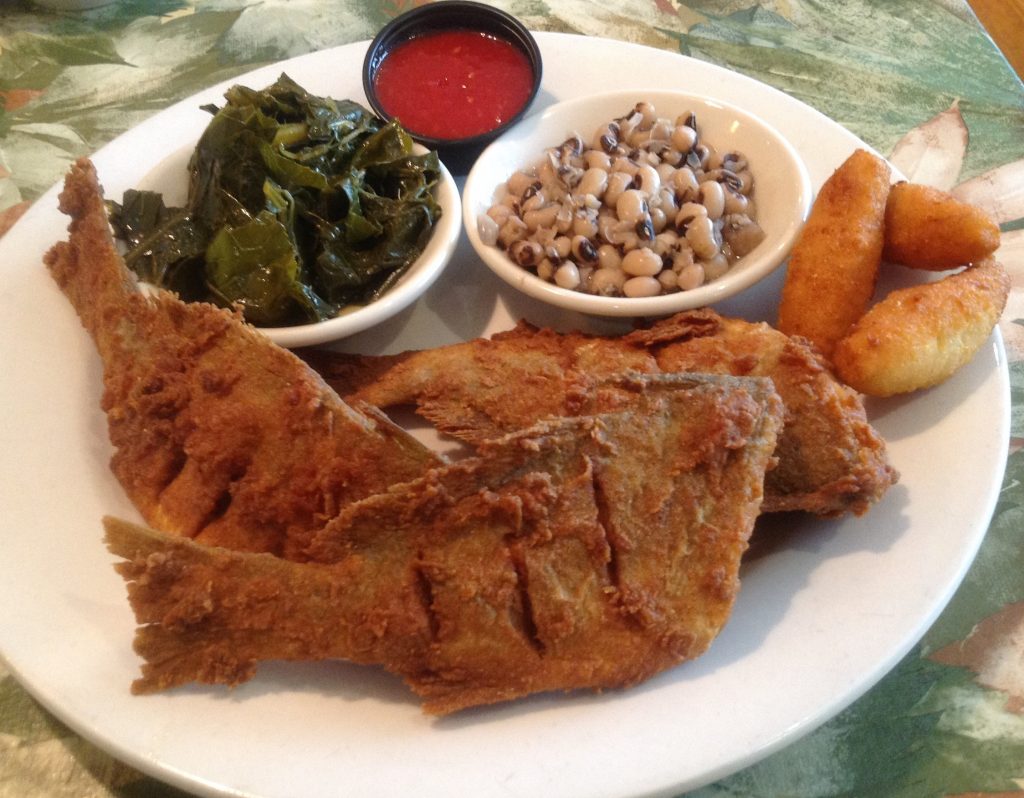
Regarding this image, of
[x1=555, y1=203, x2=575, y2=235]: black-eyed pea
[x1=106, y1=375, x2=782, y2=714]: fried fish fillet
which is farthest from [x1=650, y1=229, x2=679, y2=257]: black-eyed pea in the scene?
[x1=106, y1=375, x2=782, y2=714]: fried fish fillet

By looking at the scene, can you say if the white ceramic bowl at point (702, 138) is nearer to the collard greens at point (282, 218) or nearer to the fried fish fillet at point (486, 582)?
the collard greens at point (282, 218)

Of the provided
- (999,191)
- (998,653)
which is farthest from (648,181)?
(998,653)

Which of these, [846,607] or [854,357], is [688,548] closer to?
[846,607]

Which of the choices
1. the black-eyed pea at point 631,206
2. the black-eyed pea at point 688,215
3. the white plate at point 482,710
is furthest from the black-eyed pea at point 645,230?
the white plate at point 482,710

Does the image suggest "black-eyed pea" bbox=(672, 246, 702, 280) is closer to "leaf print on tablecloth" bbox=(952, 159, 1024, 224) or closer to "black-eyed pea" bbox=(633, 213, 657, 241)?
"black-eyed pea" bbox=(633, 213, 657, 241)

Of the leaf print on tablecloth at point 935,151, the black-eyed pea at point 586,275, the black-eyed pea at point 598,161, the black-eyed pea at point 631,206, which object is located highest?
the black-eyed pea at point 598,161
